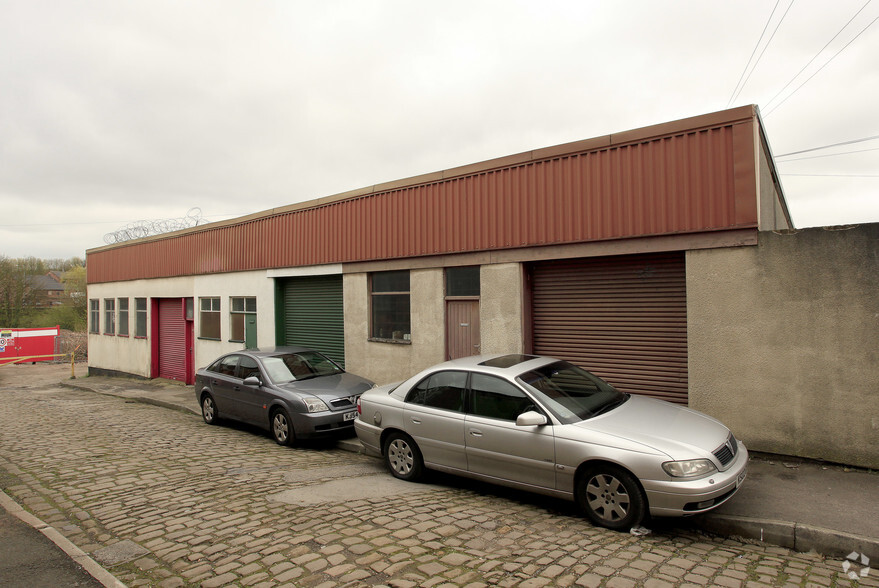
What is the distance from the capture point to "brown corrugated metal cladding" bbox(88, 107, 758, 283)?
24.0 feet

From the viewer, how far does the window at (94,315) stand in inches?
924

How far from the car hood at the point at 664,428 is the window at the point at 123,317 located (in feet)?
69.1

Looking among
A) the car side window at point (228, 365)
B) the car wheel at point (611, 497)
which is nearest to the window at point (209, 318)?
the car side window at point (228, 365)

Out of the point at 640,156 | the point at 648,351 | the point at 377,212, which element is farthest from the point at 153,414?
the point at 640,156

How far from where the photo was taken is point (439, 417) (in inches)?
246

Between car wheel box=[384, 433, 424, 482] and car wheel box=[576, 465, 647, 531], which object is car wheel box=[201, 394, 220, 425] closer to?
car wheel box=[384, 433, 424, 482]

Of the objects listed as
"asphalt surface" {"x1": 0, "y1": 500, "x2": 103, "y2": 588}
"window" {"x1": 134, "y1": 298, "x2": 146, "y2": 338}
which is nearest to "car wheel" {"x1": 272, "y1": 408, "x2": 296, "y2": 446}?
"asphalt surface" {"x1": 0, "y1": 500, "x2": 103, "y2": 588}

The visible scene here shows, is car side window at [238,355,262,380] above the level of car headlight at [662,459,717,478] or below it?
above

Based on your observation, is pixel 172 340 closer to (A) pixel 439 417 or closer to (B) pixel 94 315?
(B) pixel 94 315

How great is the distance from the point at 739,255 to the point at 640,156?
202 cm

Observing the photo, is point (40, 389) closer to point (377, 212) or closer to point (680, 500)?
point (377, 212)

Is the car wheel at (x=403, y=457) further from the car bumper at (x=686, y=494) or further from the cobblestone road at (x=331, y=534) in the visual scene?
the car bumper at (x=686, y=494)

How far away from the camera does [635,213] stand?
8062 mm

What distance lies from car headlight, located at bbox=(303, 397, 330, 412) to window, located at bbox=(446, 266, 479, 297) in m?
3.37
